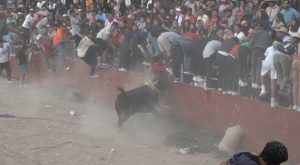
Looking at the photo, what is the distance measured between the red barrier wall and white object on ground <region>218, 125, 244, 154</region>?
0.51ft

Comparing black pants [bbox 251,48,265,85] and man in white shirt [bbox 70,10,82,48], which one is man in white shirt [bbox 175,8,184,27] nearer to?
man in white shirt [bbox 70,10,82,48]

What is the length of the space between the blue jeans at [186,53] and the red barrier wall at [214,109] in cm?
48

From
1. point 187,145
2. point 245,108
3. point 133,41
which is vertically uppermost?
point 133,41

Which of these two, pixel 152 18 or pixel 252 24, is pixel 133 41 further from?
pixel 252 24

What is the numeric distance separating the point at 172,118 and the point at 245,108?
2955 millimetres

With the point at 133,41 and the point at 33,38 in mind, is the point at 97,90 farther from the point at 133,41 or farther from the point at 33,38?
the point at 33,38

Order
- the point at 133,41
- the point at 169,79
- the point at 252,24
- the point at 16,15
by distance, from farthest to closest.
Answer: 1. the point at 16,15
2. the point at 133,41
3. the point at 169,79
4. the point at 252,24

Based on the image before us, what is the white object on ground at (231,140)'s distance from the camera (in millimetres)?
12188

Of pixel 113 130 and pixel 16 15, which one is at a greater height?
pixel 16 15

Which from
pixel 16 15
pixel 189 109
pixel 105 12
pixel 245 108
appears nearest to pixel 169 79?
pixel 189 109

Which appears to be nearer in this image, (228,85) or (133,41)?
(228,85)

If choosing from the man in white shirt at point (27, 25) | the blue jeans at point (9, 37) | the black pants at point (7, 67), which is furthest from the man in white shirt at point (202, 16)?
the blue jeans at point (9, 37)

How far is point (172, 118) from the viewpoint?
49.7 ft

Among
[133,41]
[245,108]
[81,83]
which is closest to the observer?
[245,108]
